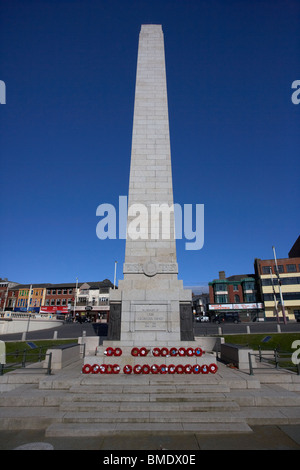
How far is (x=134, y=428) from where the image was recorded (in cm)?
632

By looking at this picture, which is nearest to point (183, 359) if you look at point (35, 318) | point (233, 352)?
point (233, 352)

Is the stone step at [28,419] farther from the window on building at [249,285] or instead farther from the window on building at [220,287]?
the window on building at [249,285]

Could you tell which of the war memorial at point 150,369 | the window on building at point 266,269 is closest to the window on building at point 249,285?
the window on building at point 266,269

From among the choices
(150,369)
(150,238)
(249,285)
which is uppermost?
(249,285)

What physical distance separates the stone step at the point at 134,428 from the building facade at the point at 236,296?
5714 centimetres

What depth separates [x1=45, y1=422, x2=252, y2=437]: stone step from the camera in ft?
20.3

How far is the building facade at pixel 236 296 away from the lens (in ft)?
196

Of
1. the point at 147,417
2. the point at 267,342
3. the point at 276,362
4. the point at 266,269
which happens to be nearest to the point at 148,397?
the point at 147,417

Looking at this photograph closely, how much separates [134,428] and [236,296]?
68223 mm

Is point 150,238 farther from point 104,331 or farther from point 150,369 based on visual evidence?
point 104,331

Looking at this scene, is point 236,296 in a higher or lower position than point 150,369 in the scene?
higher

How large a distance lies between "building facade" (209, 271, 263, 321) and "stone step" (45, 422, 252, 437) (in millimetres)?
57142
